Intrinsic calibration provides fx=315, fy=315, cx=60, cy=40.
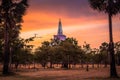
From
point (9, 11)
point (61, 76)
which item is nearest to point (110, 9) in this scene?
point (61, 76)

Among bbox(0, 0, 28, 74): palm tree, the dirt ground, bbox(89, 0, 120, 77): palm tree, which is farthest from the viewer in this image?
bbox(0, 0, 28, 74): palm tree

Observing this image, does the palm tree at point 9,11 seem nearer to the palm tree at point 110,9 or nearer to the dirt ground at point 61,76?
the dirt ground at point 61,76

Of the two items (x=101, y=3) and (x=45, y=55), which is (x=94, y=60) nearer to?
(x=45, y=55)

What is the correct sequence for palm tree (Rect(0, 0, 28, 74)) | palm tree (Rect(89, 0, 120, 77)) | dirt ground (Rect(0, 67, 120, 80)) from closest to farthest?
1. dirt ground (Rect(0, 67, 120, 80))
2. palm tree (Rect(89, 0, 120, 77))
3. palm tree (Rect(0, 0, 28, 74))

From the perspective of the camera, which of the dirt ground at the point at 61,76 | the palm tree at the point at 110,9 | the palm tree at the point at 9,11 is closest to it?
the dirt ground at the point at 61,76

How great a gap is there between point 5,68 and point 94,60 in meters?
103

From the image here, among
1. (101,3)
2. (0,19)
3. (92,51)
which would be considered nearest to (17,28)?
(0,19)

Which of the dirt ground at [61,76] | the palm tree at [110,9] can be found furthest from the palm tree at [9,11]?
the palm tree at [110,9]

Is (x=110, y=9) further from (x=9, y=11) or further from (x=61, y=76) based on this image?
(x=9, y=11)

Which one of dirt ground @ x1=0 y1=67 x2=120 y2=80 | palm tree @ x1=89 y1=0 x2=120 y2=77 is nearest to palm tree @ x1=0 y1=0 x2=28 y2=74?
dirt ground @ x1=0 y1=67 x2=120 y2=80

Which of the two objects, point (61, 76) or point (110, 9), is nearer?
point (110, 9)

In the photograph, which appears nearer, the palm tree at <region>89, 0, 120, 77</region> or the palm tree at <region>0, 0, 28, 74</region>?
the palm tree at <region>89, 0, 120, 77</region>

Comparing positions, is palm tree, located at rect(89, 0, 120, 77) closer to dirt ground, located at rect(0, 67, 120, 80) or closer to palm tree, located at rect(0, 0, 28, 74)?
dirt ground, located at rect(0, 67, 120, 80)

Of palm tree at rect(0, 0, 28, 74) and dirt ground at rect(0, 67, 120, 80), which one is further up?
palm tree at rect(0, 0, 28, 74)
